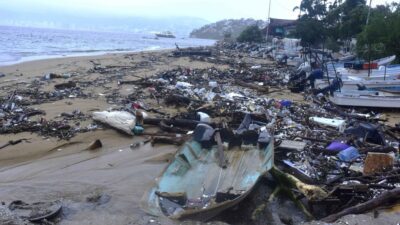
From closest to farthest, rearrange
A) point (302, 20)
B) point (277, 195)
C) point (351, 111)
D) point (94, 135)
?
point (277, 195), point (94, 135), point (351, 111), point (302, 20)

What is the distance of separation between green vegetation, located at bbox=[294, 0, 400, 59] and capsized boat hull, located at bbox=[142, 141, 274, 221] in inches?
700

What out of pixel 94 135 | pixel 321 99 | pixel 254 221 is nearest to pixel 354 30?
pixel 321 99

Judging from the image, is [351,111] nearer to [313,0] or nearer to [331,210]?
[331,210]

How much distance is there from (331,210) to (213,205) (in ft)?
5.37

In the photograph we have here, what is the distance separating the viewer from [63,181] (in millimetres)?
6676

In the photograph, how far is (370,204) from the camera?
5.27 m

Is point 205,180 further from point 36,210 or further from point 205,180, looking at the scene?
point 36,210

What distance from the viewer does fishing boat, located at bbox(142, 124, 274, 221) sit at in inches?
210

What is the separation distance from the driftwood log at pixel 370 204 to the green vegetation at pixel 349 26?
18.6 metres

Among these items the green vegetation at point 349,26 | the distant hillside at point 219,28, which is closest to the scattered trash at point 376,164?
the green vegetation at point 349,26

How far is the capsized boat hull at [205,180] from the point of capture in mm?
5307

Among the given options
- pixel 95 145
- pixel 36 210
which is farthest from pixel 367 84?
pixel 36 210

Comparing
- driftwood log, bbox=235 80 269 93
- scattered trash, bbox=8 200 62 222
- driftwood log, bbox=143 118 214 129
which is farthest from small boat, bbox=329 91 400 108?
scattered trash, bbox=8 200 62 222

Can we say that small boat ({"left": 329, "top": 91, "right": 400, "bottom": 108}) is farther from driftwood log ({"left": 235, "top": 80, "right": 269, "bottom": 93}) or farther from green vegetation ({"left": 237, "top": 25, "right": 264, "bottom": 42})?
green vegetation ({"left": 237, "top": 25, "right": 264, "bottom": 42})
